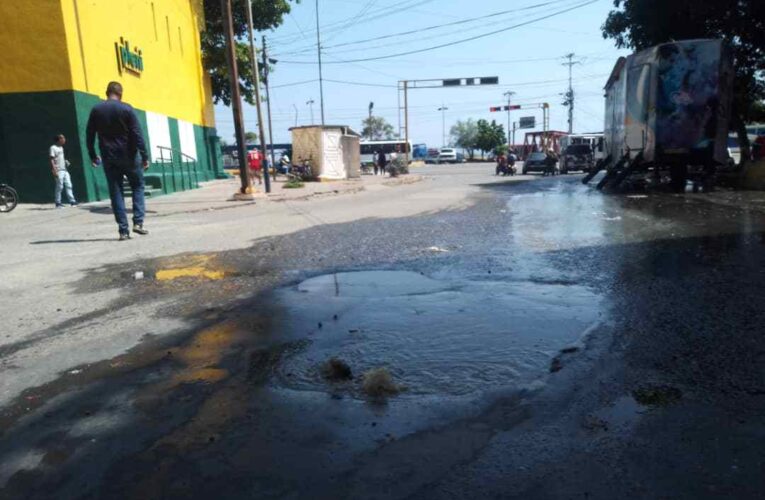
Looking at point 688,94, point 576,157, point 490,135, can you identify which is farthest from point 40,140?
point 490,135

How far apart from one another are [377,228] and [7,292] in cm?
486

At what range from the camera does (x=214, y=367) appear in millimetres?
3164

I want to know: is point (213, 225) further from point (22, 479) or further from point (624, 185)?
point (624, 185)

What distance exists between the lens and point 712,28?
16859 millimetres

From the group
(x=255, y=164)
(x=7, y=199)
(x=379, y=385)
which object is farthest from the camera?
(x=255, y=164)

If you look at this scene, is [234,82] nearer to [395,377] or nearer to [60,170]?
[60,170]

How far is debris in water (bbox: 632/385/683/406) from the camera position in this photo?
8.48 ft

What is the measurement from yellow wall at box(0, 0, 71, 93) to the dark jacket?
7.28 meters

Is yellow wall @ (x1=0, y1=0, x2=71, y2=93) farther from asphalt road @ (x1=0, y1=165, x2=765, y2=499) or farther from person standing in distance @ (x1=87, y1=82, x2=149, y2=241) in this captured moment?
asphalt road @ (x1=0, y1=165, x2=765, y2=499)

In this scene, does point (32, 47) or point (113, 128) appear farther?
point (32, 47)

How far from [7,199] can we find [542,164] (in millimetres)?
28027

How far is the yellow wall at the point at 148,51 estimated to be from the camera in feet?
46.3

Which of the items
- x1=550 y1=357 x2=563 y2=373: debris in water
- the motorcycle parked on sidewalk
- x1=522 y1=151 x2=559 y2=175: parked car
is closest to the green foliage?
x1=522 y1=151 x2=559 y2=175: parked car

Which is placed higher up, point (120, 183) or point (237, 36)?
point (237, 36)
